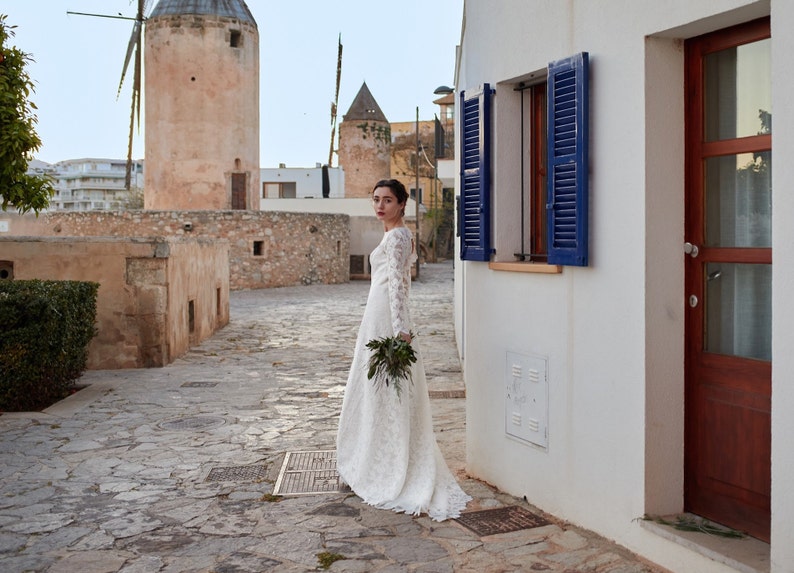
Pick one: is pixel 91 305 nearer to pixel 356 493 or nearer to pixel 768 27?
pixel 356 493

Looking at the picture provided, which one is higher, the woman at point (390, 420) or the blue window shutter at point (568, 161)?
the blue window shutter at point (568, 161)

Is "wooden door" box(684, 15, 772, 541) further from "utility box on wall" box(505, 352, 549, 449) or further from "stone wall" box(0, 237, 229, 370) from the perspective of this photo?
Answer: "stone wall" box(0, 237, 229, 370)

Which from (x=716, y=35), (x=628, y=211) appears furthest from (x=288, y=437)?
(x=716, y=35)

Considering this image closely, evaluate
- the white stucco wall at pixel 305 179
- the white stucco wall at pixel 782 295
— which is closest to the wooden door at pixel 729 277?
the white stucco wall at pixel 782 295

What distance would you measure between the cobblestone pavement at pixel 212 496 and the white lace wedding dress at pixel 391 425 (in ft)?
0.54

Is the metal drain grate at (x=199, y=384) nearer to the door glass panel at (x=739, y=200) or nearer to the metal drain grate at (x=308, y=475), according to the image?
the metal drain grate at (x=308, y=475)

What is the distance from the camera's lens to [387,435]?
197 inches

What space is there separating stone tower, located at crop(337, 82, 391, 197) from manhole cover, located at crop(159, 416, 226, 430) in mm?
37576

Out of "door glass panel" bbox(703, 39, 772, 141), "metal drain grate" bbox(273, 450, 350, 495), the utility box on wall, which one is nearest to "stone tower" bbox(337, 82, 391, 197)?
"metal drain grate" bbox(273, 450, 350, 495)

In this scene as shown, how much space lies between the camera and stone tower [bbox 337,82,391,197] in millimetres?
44844

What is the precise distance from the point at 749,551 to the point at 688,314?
1.12 metres

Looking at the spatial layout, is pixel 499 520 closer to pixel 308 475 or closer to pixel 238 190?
pixel 308 475

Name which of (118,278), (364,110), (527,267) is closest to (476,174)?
(527,267)

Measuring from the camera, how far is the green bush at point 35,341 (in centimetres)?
753
